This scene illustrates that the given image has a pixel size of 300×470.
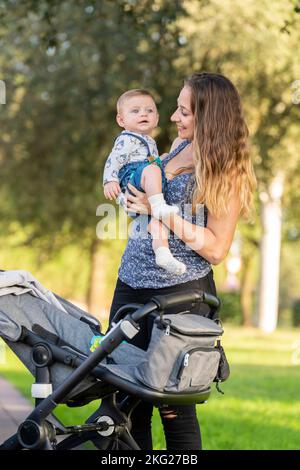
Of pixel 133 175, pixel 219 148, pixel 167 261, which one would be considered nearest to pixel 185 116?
pixel 219 148

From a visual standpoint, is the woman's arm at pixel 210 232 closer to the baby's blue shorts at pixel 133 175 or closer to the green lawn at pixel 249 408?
the baby's blue shorts at pixel 133 175

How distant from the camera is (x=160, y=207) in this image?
3715 mm

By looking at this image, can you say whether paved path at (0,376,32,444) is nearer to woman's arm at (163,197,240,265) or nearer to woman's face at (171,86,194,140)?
woman's arm at (163,197,240,265)

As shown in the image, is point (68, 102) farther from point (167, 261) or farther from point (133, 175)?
point (167, 261)

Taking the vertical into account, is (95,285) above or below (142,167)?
below

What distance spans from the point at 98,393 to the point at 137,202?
0.75 metres

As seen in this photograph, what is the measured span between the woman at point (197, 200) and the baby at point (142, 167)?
59 millimetres

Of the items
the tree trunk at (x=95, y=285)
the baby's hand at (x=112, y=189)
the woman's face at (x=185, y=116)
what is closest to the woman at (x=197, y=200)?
→ the woman's face at (x=185, y=116)

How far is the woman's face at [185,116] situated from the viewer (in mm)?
3838

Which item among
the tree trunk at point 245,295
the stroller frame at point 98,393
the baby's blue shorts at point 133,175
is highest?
the baby's blue shorts at point 133,175

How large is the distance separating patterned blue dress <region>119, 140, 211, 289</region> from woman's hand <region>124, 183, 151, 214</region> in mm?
66

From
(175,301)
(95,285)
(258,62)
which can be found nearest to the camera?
(175,301)

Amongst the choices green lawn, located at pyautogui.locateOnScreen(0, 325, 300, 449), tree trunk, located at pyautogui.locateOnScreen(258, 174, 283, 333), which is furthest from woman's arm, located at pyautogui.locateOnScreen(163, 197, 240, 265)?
tree trunk, located at pyautogui.locateOnScreen(258, 174, 283, 333)
